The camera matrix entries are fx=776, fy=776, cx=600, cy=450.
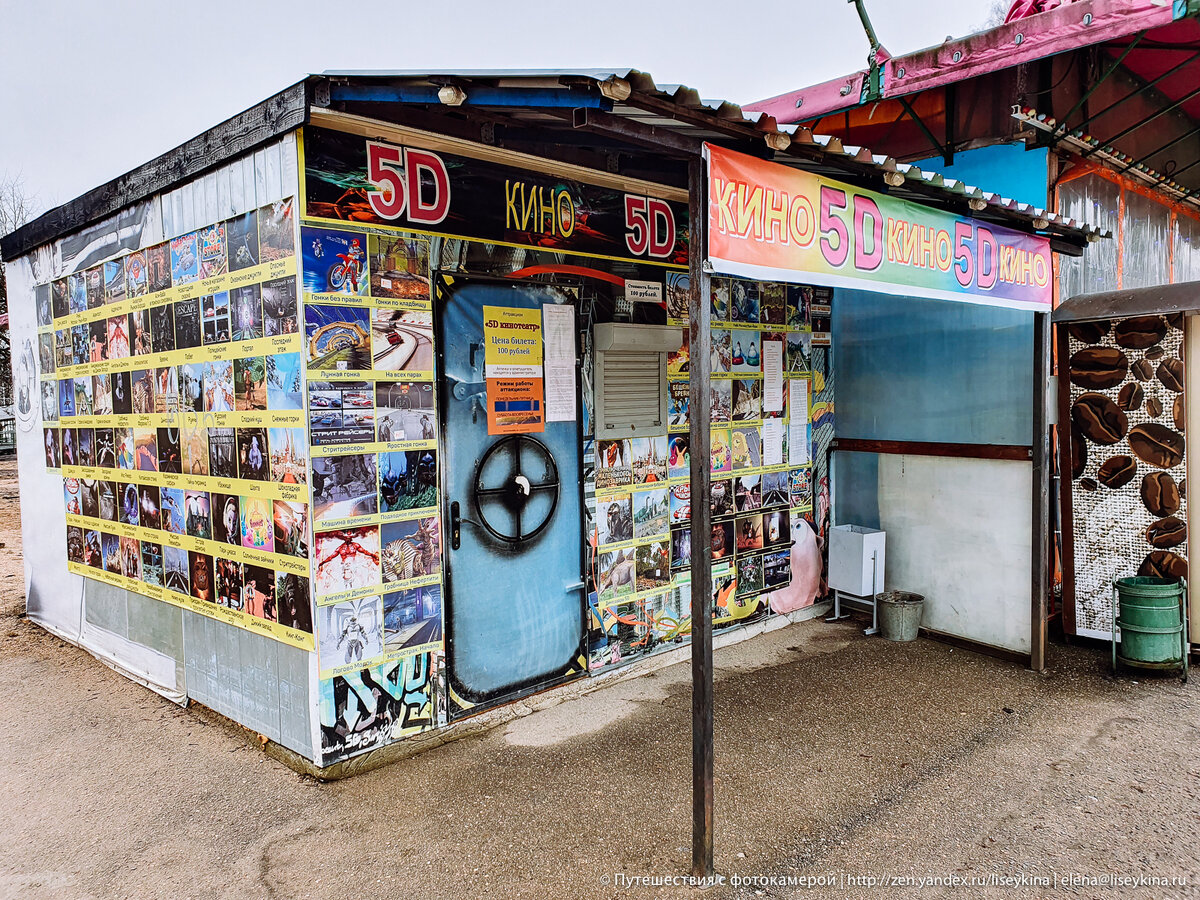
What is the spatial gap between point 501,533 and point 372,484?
95 cm

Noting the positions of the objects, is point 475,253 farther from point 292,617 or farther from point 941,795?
point 941,795

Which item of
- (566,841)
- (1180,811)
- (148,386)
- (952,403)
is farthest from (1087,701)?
→ (148,386)

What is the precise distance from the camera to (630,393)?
217 inches

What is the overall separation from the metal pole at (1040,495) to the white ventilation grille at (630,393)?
2.73m

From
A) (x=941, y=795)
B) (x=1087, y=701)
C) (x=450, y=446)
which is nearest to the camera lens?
(x=941, y=795)

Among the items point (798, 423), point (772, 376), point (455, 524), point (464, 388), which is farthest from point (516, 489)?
point (798, 423)

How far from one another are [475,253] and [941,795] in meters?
3.92

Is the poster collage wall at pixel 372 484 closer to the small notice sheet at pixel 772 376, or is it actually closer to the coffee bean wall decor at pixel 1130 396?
the small notice sheet at pixel 772 376

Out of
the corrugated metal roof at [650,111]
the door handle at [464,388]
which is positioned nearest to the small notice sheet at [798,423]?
the corrugated metal roof at [650,111]

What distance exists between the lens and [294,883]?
10.9ft

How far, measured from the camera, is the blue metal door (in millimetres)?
4648

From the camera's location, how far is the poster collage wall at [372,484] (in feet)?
13.4

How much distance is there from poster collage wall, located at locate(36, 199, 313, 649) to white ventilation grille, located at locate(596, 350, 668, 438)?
81.3 inches

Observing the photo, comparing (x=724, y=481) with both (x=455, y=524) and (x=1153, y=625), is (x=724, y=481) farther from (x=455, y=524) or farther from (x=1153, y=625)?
(x=1153, y=625)
